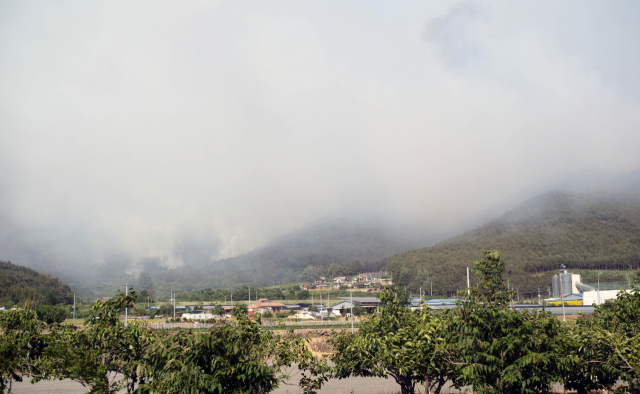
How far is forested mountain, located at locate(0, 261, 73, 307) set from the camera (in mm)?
88312

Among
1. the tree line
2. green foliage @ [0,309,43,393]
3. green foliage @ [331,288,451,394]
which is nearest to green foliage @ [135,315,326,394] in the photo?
the tree line

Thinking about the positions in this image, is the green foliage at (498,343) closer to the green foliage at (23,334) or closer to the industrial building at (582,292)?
the green foliage at (23,334)

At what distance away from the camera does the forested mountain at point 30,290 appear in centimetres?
8831

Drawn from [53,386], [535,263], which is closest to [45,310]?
[53,386]

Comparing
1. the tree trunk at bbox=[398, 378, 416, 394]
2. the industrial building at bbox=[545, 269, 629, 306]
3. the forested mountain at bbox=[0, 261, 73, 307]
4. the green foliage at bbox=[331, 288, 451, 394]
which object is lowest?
the industrial building at bbox=[545, 269, 629, 306]

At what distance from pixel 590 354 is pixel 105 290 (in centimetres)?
19995

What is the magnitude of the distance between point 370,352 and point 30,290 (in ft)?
366

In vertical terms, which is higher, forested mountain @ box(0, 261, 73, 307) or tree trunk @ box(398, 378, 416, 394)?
tree trunk @ box(398, 378, 416, 394)

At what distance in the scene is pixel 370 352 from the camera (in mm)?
13352

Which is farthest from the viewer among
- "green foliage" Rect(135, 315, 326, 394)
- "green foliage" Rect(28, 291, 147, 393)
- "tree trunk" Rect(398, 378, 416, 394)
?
"tree trunk" Rect(398, 378, 416, 394)

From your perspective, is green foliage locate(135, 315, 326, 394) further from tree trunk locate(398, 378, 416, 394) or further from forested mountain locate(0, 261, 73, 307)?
forested mountain locate(0, 261, 73, 307)

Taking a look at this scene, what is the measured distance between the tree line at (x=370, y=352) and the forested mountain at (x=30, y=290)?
80.0 metres

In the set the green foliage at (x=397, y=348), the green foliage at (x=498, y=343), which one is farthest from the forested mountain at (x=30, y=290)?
the green foliage at (x=498, y=343)

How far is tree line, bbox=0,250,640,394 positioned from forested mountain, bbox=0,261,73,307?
8002 centimetres
